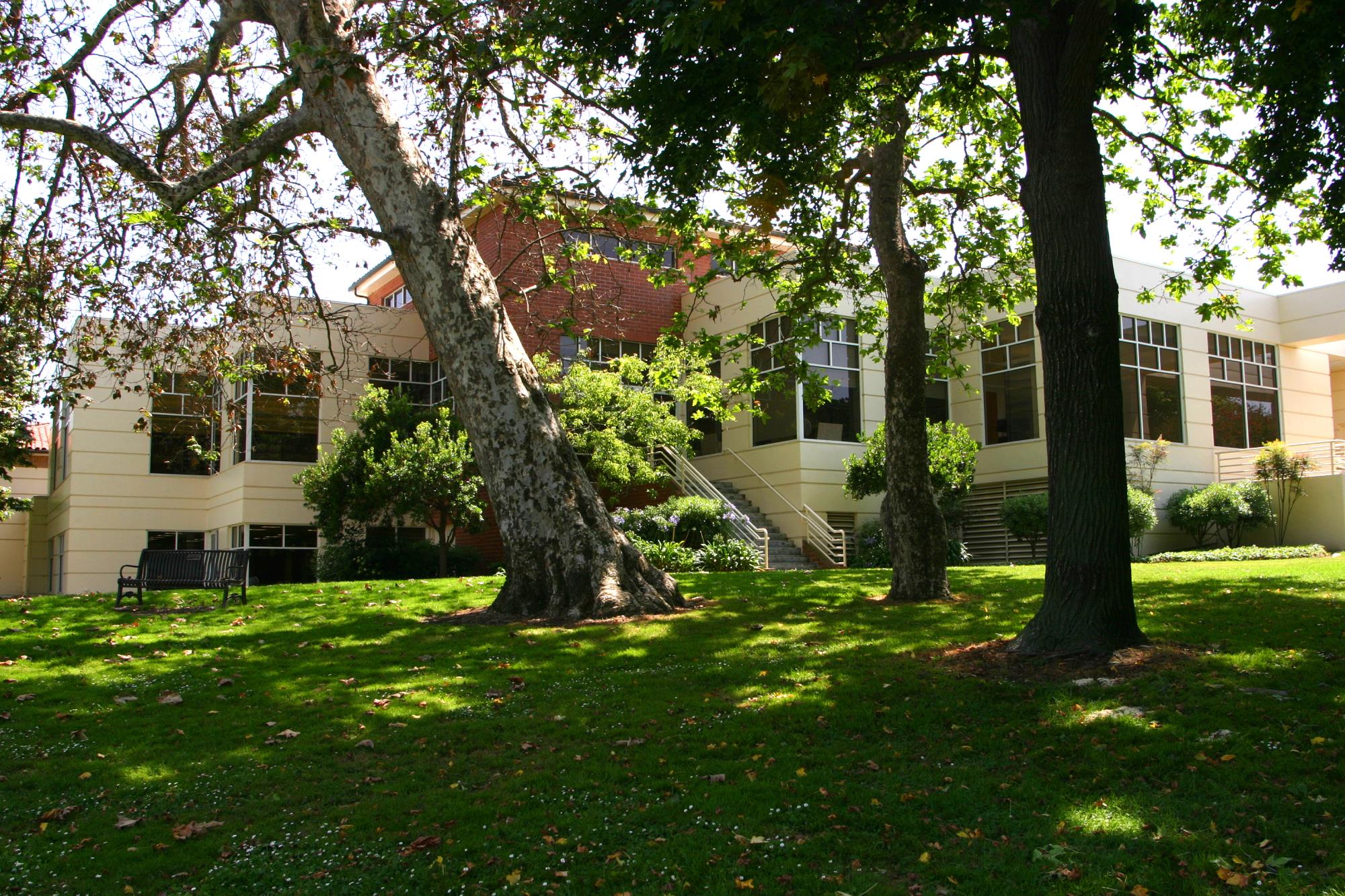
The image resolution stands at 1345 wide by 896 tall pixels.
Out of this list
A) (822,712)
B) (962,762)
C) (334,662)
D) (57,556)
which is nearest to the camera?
(962,762)

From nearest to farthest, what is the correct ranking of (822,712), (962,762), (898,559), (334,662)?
1. (962,762)
2. (822,712)
3. (334,662)
4. (898,559)

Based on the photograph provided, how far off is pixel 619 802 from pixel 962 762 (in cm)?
205

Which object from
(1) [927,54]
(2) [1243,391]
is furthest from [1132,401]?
(1) [927,54]

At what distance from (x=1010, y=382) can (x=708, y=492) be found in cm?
794

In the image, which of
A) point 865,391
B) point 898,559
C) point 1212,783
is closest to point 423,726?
point 1212,783

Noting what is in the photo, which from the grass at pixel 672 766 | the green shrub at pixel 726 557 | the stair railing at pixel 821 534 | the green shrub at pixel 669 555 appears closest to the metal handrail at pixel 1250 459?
the stair railing at pixel 821 534

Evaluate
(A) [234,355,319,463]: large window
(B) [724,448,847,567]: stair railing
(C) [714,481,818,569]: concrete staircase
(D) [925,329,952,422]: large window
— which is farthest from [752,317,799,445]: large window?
(A) [234,355,319,463]: large window

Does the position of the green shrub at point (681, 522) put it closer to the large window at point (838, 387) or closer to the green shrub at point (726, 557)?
the green shrub at point (726, 557)

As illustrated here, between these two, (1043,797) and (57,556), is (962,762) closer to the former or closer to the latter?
(1043,797)

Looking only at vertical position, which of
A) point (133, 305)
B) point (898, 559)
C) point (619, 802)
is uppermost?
point (133, 305)

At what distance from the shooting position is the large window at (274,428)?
1001 inches

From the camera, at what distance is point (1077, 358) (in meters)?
7.96

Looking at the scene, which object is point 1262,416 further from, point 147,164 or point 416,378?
point 147,164

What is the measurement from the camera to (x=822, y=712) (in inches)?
282
